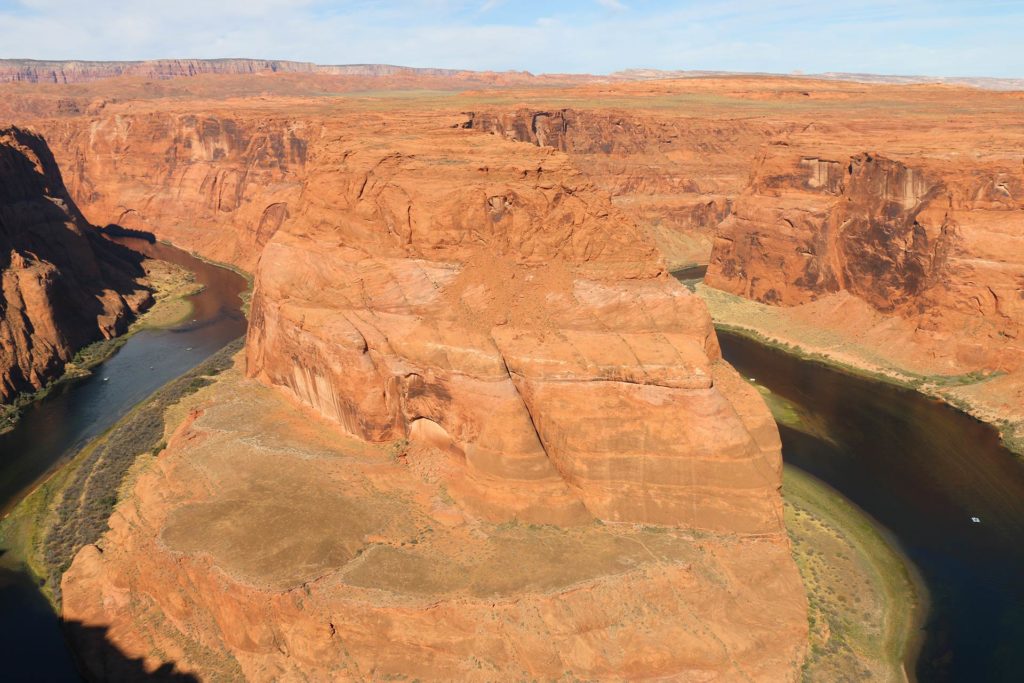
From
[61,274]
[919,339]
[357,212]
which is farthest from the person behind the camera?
[61,274]

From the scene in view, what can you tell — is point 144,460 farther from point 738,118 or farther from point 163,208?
point 738,118

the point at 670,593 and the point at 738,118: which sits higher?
the point at 738,118

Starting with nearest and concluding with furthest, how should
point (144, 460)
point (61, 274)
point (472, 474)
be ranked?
1. point (472, 474)
2. point (144, 460)
3. point (61, 274)

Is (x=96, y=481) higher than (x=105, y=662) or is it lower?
higher

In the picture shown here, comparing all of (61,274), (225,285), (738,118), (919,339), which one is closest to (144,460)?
(61,274)

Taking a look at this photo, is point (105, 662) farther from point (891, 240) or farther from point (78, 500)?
point (891, 240)

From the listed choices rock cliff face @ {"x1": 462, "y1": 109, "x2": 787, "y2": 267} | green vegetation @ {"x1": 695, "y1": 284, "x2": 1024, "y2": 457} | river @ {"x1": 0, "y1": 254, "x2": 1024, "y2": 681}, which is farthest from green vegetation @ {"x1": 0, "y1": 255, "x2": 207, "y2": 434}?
green vegetation @ {"x1": 695, "y1": 284, "x2": 1024, "y2": 457}

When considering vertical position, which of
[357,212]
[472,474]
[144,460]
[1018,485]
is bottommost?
[1018,485]

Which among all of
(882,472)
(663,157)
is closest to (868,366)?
(882,472)
